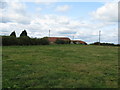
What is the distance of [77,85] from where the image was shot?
2.93m

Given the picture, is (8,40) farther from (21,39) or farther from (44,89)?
(44,89)

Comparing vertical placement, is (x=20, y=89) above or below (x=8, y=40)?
below

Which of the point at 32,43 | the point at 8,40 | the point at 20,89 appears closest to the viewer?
the point at 20,89

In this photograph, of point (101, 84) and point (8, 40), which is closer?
point (101, 84)

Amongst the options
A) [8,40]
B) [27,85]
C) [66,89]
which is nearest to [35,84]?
[27,85]

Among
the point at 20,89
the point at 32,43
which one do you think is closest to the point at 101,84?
the point at 20,89

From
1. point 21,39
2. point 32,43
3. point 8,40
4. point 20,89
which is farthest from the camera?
point 32,43

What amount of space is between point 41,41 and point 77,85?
1942 cm

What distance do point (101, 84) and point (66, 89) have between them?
89 cm

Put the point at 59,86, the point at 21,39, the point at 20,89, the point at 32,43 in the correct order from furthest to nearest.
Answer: the point at 32,43 → the point at 21,39 → the point at 59,86 → the point at 20,89

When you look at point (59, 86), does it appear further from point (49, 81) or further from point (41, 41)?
point (41, 41)

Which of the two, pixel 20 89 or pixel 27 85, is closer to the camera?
pixel 20 89

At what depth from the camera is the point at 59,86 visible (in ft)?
9.37

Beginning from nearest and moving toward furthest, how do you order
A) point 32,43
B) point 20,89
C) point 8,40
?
point 20,89
point 8,40
point 32,43
